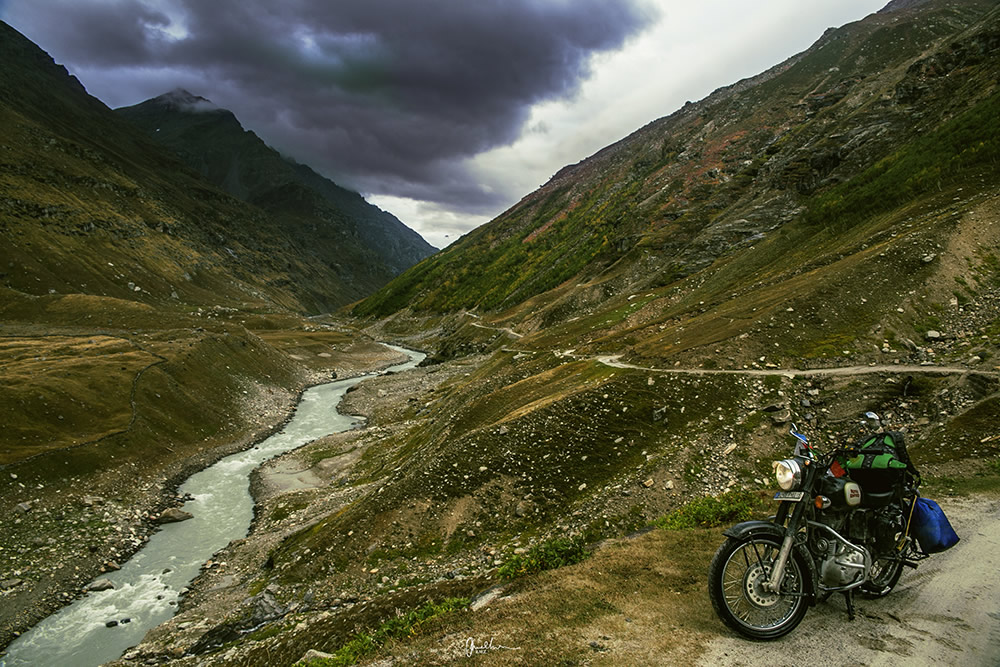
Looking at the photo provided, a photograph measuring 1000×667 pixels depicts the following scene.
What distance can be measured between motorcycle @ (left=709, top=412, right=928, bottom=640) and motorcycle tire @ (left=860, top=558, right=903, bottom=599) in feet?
0.05

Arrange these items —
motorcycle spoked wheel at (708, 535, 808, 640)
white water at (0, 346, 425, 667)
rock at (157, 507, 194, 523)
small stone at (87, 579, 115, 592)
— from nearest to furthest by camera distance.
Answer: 1. motorcycle spoked wheel at (708, 535, 808, 640)
2. white water at (0, 346, 425, 667)
3. small stone at (87, 579, 115, 592)
4. rock at (157, 507, 194, 523)

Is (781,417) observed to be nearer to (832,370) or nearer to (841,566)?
(832,370)

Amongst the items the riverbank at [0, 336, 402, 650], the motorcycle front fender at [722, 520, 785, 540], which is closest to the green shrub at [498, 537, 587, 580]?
the motorcycle front fender at [722, 520, 785, 540]

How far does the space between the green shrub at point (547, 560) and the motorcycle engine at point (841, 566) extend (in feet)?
20.9

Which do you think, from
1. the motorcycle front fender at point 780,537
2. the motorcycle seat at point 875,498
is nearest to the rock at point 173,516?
the motorcycle front fender at point 780,537

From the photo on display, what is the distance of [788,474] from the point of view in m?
7.37

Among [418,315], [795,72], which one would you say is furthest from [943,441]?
[418,315]

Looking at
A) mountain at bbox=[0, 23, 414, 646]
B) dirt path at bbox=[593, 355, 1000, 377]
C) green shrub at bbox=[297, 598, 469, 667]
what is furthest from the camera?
mountain at bbox=[0, 23, 414, 646]

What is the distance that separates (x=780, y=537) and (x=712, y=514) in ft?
22.4

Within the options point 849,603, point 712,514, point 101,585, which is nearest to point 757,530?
point 849,603

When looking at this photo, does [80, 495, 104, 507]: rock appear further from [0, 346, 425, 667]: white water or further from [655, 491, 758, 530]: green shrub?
[655, 491, 758, 530]: green shrub

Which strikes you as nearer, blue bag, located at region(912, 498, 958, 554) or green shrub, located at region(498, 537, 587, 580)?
blue bag, located at region(912, 498, 958, 554)

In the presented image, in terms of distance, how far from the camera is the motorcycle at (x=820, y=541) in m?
7.38

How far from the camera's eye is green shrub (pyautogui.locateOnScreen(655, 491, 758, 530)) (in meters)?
A: 13.4
